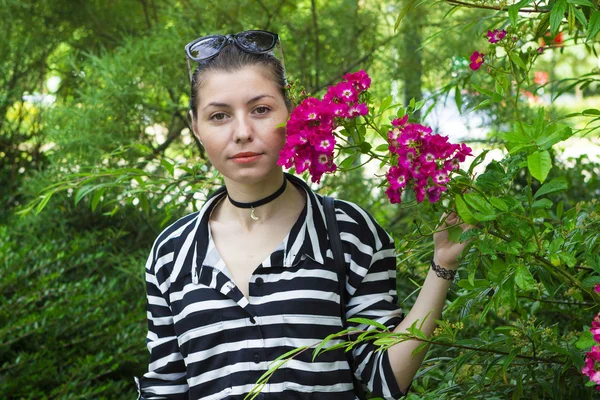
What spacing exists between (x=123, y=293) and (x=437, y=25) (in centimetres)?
198

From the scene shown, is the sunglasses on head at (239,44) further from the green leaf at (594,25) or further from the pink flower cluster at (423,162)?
the green leaf at (594,25)

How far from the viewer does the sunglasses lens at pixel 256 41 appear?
5.84ft

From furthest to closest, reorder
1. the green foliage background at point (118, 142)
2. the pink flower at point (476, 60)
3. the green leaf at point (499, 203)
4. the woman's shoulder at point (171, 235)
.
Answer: the green foliage background at point (118, 142) → the woman's shoulder at point (171, 235) → the pink flower at point (476, 60) → the green leaf at point (499, 203)

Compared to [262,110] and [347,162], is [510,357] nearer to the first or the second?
[347,162]

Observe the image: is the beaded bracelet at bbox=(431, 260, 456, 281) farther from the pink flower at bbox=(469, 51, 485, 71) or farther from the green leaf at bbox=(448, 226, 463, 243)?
the pink flower at bbox=(469, 51, 485, 71)

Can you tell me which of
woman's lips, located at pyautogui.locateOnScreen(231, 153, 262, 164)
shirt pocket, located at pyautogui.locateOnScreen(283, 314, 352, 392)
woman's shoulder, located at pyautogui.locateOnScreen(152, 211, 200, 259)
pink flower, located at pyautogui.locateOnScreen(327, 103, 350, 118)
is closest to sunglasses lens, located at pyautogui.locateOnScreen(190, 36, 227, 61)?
woman's lips, located at pyautogui.locateOnScreen(231, 153, 262, 164)

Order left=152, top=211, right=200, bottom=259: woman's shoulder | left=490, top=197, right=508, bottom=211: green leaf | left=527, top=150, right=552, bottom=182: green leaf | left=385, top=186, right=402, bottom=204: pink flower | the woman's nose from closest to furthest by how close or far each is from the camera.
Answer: left=527, top=150, right=552, bottom=182: green leaf → left=490, top=197, right=508, bottom=211: green leaf → left=385, top=186, right=402, bottom=204: pink flower → the woman's nose → left=152, top=211, right=200, bottom=259: woman's shoulder

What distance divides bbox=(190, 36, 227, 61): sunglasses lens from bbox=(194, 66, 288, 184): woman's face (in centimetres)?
6

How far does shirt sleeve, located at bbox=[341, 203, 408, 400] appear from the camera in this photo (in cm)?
169

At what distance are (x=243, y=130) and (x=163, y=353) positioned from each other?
22.5 inches

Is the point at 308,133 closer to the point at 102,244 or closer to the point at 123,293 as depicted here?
the point at 123,293

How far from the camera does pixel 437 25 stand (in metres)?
4.02

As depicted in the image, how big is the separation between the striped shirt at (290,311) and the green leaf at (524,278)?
45cm

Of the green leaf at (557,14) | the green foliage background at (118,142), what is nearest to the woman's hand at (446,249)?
the green leaf at (557,14)
